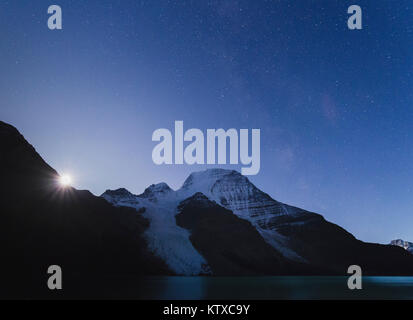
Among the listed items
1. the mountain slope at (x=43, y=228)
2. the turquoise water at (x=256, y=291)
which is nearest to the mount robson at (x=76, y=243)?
the mountain slope at (x=43, y=228)

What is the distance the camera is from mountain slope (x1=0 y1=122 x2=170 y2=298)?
238 ft

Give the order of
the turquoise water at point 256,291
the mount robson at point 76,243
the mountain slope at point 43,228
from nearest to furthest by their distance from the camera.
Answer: the turquoise water at point 256,291 < the mount robson at point 76,243 < the mountain slope at point 43,228

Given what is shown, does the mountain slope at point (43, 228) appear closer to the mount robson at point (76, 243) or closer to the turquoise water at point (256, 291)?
the mount robson at point (76, 243)

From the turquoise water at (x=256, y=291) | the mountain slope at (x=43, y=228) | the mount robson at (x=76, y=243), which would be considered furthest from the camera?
the mountain slope at (x=43, y=228)

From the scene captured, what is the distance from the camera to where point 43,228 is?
284ft

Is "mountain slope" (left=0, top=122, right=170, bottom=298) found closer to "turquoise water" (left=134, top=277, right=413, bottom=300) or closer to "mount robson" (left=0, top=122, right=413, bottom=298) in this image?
"mount robson" (left=0, top=122, right=413, bottom=298)

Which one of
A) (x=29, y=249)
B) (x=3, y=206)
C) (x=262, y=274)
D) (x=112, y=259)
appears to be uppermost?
(x=3, y=206)

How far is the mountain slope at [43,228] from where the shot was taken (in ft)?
238

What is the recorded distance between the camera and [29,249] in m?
77.6

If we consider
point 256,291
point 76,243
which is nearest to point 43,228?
point 76,243

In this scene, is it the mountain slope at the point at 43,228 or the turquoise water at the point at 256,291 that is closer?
the turquoise water at the point at 256,291
